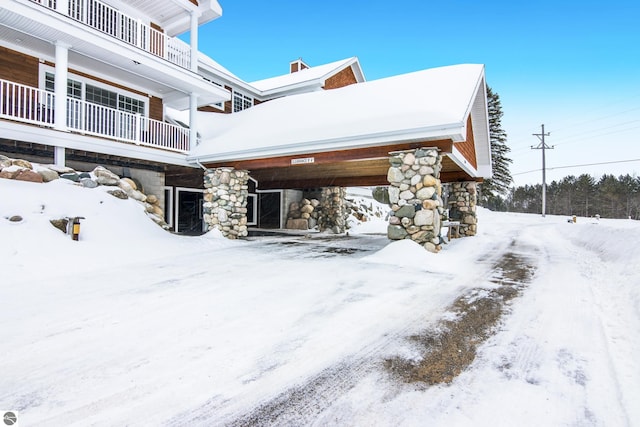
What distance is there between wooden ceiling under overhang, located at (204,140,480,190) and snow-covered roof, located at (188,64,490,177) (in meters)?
0.27

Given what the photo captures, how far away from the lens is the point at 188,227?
14.8 meters

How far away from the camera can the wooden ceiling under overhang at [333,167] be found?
7.76 meters

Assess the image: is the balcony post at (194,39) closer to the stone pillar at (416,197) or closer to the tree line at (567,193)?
the stone pillar at (416,197)

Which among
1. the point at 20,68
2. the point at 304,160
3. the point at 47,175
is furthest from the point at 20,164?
the point at 304,160

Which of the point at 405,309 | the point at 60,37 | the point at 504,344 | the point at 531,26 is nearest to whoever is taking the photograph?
the point at 504,344

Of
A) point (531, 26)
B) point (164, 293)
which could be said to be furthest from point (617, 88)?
point (164, 293)

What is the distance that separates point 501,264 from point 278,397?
655cm

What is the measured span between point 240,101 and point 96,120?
28.2ft

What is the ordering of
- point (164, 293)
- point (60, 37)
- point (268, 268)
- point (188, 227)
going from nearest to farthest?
1. point (164, 293)
2. point (268, 268)
3. point (60, 37)
4. point (188, 227)

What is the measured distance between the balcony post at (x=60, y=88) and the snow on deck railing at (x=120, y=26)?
115 cm

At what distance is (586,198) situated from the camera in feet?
159

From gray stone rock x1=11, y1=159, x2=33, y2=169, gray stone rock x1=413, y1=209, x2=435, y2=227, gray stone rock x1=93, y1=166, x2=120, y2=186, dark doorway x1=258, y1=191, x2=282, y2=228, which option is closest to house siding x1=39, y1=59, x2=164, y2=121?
gray stone rock x1=93, y1=166, x2=120, y2=186

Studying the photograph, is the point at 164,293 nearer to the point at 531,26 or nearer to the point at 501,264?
the point at 501,264

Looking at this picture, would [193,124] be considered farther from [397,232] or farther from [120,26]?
[397,232]
